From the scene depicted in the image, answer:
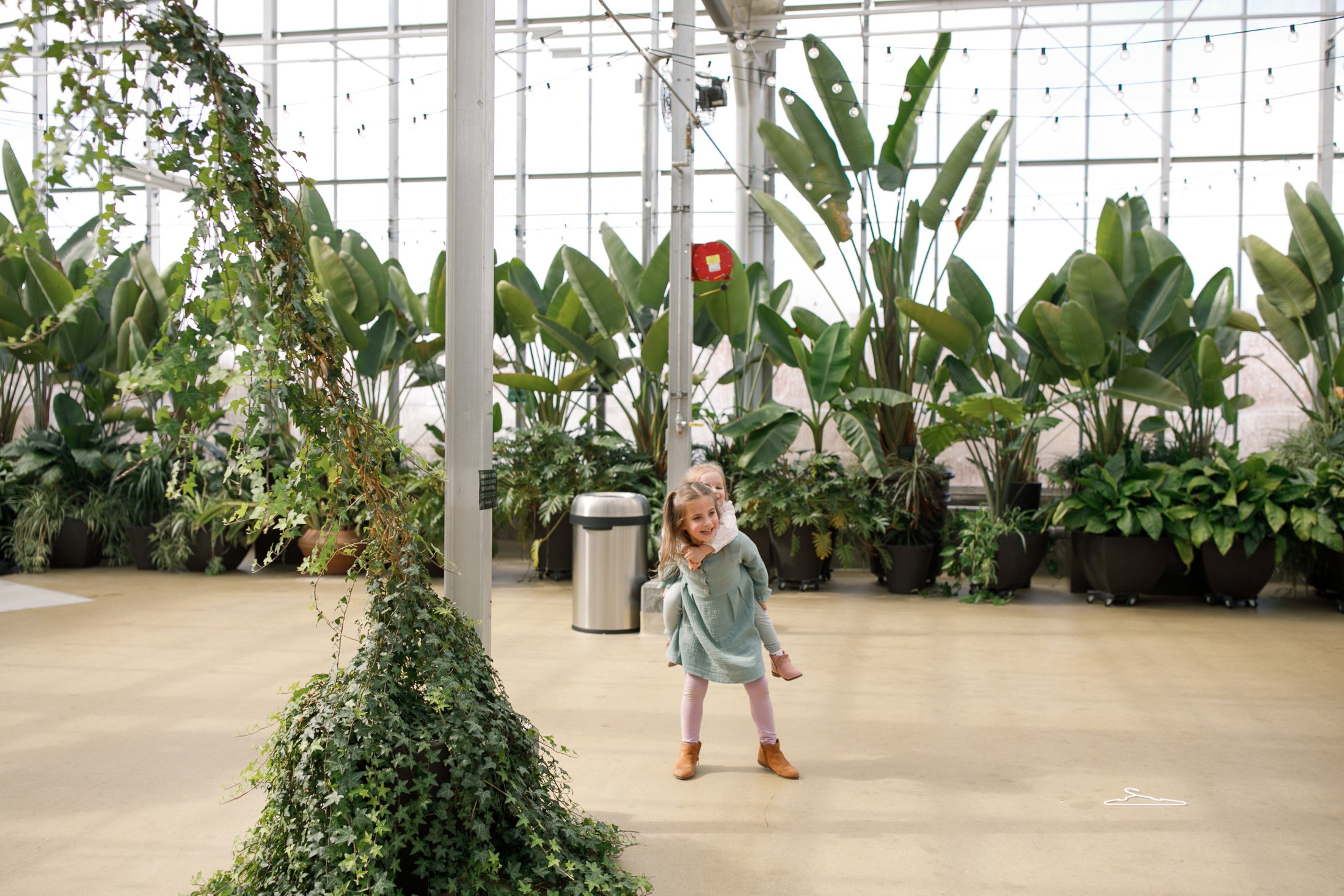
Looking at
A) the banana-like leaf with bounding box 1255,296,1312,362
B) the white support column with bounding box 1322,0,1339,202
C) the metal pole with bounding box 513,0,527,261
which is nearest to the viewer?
the banana-like leaf with bounding box 1255,296,1312,362

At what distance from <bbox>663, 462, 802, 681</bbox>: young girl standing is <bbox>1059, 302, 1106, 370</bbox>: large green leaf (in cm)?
401

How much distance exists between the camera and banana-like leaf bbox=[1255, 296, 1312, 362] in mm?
7699

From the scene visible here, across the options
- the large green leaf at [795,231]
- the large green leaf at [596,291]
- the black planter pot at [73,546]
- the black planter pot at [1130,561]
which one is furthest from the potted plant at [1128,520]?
the black planter pot at [73,546]

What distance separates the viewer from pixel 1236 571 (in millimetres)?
7047

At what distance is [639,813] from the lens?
3.33 meters

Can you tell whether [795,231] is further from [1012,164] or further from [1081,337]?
[1012,164]

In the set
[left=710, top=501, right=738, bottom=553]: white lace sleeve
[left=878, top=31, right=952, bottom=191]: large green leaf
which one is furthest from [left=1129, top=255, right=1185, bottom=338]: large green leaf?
[left=710, top=501, right=738, bottom=553]: white lace sleeve

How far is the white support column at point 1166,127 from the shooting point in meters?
9.92

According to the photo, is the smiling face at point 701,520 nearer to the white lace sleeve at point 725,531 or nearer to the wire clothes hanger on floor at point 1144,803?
the white lace sleeve at point 725,531

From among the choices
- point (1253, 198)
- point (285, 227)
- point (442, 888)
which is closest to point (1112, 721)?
point (442, 888)

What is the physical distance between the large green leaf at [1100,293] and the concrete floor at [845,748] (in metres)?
1.99

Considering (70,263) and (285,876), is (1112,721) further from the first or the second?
(70,263)

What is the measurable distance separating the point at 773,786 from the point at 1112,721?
171cm

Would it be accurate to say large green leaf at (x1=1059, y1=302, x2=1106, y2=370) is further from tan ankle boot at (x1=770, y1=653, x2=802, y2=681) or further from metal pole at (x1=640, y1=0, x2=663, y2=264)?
metal pole at (x1=640, y1=0, x2=663, y2=264)
